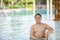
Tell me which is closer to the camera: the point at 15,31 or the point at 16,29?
the point at 15,31

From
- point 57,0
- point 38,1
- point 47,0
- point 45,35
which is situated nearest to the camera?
point 45,35

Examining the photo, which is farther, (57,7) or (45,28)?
(57,7)

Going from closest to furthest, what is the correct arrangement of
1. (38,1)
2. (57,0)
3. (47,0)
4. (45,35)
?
(45,35)
(57,0)
(47,0)
(38,1)

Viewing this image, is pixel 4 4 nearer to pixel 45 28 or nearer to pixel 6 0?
pixel 6 0

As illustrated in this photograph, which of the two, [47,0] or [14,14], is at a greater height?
[47,0]

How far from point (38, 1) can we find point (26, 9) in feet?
4.69

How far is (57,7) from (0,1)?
7906mm

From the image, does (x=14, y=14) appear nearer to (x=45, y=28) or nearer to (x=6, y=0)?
(x=6, y=0)

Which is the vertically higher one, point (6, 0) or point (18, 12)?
point (6, 0)

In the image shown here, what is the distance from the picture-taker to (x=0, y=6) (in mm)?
19578

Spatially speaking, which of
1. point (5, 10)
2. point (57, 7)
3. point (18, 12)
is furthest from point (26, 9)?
point (57, 7)

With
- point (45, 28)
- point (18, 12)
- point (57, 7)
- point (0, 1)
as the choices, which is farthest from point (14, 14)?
point (45, 28)

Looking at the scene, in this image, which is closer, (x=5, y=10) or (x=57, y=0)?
(x=57, y=0)

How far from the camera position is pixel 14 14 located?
19500 mm
